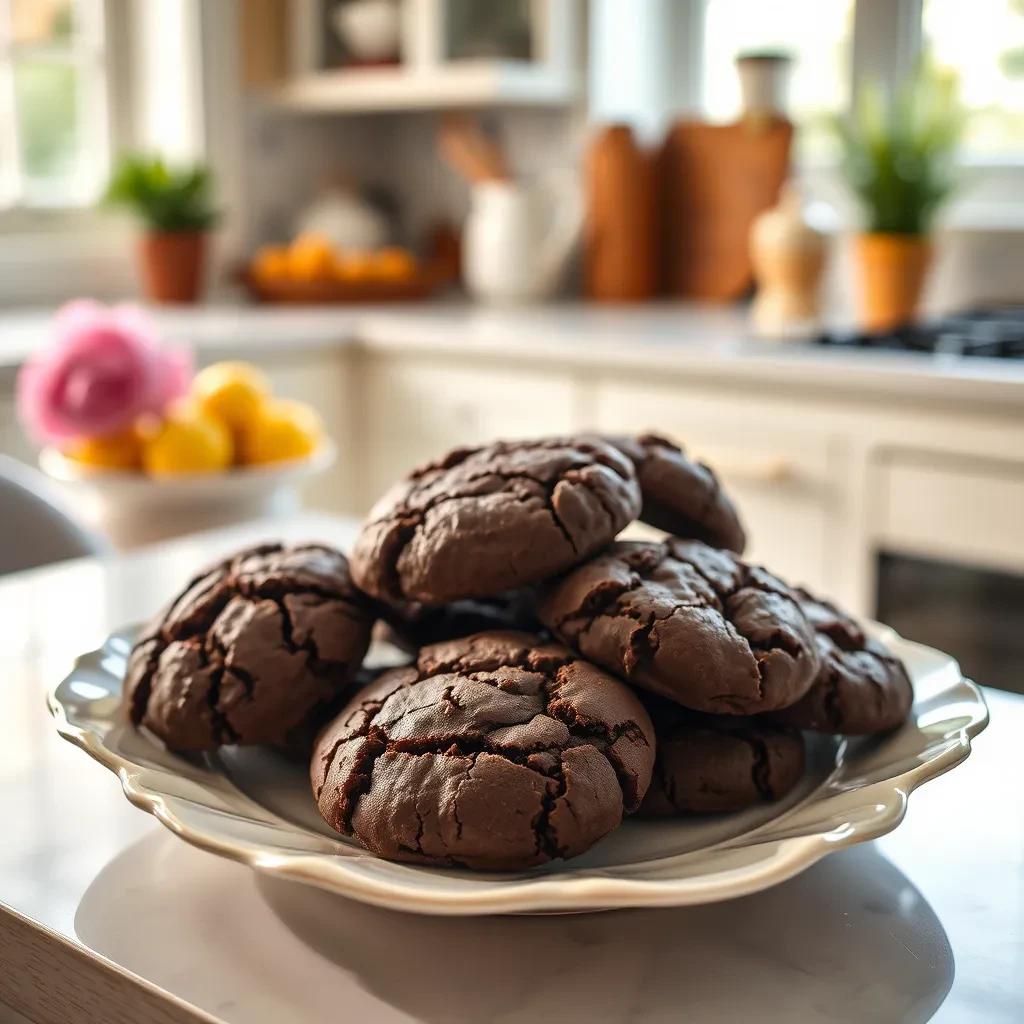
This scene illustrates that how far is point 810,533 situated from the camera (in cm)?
203

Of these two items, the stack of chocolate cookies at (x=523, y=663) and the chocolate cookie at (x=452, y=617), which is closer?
the stack of chocolate cookies at (x=523, y=663)

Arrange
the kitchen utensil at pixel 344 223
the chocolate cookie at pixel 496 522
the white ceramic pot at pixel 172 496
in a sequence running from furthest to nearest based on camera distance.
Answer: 1. the kitchen utensil at pixel 344 223
2. the white ceramic pot at pixel 172 496
3. the chocolate cookie at pixel 496 522

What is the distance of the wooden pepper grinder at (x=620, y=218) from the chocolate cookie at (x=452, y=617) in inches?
92.4

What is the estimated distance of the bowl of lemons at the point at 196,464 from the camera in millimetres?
1463

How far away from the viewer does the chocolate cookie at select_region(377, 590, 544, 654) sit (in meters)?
0.66

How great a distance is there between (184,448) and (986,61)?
191 cm

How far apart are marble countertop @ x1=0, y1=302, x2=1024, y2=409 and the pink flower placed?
62cm

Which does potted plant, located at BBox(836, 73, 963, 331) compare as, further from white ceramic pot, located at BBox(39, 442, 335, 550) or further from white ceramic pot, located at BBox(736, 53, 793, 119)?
white ceramic pot, located at BBox(39, 442, 335, 550)

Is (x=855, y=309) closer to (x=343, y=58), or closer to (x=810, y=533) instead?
(x=810, y=533)

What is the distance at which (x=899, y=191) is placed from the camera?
2.36 metres

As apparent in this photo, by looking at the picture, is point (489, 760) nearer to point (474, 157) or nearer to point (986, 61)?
point (986, 61)

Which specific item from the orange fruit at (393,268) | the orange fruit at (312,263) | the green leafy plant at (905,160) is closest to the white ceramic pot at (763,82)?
the green leafy plant at (905,160)

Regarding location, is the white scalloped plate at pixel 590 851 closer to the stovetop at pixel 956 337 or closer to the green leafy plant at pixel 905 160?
the stovetop at pixel 956 337

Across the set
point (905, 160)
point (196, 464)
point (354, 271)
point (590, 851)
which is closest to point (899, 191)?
point (905, 160)
